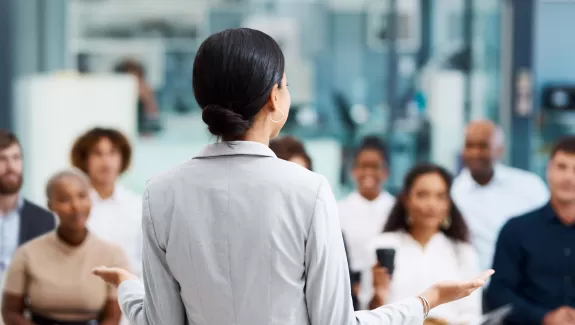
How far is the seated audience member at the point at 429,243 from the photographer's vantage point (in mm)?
3625

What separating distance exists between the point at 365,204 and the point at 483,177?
2.70 feet

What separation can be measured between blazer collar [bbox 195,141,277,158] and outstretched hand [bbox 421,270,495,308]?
1.32 feet

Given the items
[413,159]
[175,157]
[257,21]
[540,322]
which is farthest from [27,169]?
[540,322]

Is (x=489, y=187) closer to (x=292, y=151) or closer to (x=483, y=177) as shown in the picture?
(x=483, y=177)

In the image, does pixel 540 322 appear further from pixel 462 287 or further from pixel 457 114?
pixel 457 114

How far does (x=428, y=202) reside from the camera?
3924 millimetres

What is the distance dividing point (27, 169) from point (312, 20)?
2.62 metres

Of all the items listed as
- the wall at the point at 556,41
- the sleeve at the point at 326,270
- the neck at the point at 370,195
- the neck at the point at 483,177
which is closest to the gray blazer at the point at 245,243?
the sleeve at the point at 326,270

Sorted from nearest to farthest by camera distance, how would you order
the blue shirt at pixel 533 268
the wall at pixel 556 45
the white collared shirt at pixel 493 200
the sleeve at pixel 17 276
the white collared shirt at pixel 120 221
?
the sleeve at pixel 17 276
the blue shirt at pixel 533 268
the white collared shirt at pixel 120 221
the white collared shirt at pixel 493 200
the wall at pixel 556 45

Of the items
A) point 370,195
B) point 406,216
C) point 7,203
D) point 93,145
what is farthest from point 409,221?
point 7,203

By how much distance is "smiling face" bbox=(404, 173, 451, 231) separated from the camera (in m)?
3.89

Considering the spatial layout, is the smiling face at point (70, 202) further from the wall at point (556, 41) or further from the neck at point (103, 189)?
the wall at point (556, 41)

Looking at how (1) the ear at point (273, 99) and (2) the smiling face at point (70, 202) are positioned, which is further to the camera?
(2) the smiling face at point (70, 202)

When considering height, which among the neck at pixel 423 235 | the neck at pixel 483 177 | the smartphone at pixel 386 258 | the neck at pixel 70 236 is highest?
the neck at pixel 483 177
